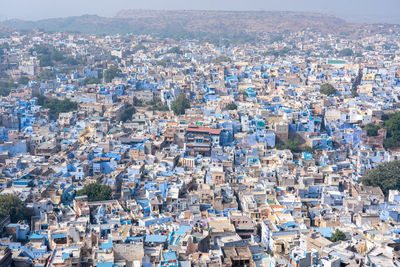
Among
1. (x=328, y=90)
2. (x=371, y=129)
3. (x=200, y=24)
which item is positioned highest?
(x=200, y=24)

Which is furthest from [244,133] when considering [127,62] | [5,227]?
[127,62]

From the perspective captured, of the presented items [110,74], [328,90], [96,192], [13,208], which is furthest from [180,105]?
[13,208]

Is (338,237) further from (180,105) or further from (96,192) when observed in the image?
(180,105)

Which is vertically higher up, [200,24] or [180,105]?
[200,24]

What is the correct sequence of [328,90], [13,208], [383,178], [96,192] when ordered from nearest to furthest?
[13,208] < [96,192] < [383,178] < [328,90]

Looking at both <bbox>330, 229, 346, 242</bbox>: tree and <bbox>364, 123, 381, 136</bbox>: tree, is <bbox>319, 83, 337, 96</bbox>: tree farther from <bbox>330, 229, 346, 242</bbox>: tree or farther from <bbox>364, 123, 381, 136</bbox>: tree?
<bbox>330, 229, 346, 242</bbox>: tree

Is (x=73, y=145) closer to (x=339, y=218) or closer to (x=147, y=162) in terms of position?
(x=147, y=162)
